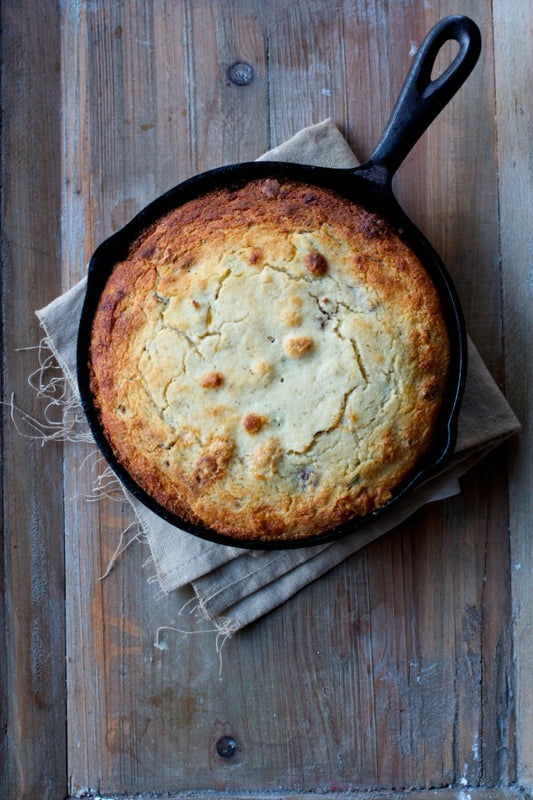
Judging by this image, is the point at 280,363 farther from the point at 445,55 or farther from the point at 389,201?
the point at 445,55

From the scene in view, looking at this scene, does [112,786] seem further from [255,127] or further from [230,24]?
[230,24]

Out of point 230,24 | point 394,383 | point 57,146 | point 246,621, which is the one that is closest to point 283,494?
point 394,383

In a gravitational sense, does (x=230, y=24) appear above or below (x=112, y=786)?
above

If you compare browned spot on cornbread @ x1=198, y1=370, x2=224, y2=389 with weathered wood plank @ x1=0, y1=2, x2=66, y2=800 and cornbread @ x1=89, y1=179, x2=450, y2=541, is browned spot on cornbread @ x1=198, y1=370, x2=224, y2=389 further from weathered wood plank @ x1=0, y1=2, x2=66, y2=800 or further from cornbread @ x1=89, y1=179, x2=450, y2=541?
weathered wood plank @ x1=0, y1=2, x2=66, y2=800

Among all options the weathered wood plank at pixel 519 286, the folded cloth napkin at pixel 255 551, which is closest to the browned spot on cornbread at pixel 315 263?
the folded cloth napkin at pixel 255 551

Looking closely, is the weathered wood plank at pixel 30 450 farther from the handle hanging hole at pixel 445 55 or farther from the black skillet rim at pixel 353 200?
the handle hanging hole at pixel 445 55

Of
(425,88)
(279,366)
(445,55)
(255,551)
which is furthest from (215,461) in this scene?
(445,55)

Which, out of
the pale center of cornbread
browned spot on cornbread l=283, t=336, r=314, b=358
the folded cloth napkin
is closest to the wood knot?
the folded cloth napkin

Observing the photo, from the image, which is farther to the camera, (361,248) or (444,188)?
(444,188)
